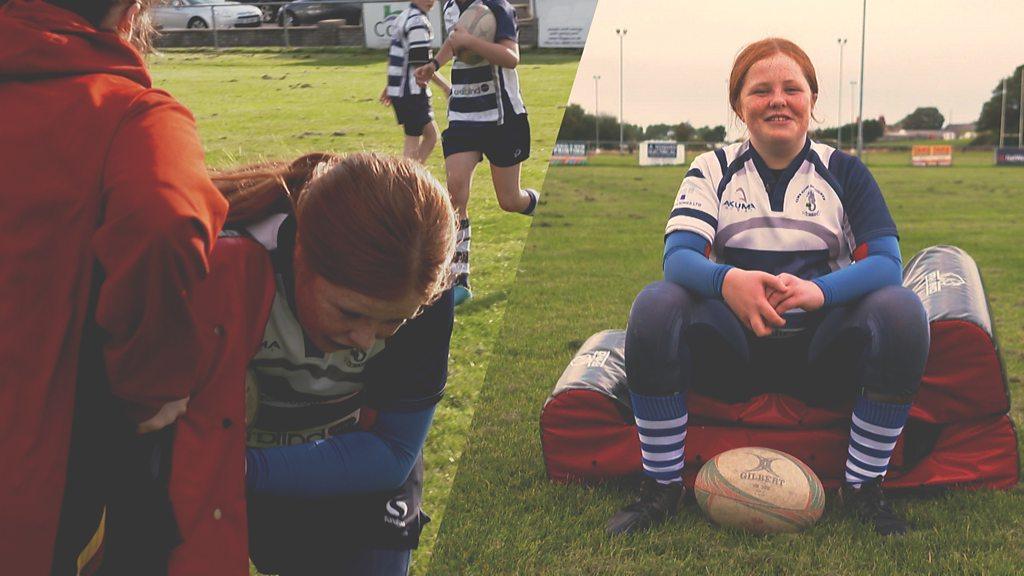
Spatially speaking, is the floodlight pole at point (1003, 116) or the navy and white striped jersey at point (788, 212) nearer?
the navy and white striped jersey at point (788, 212)

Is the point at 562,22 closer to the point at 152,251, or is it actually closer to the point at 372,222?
the point at 372,222

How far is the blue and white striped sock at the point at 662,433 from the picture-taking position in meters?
3.45

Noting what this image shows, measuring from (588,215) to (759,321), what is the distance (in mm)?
11139

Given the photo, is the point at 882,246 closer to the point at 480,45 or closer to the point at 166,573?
the point at 166,573

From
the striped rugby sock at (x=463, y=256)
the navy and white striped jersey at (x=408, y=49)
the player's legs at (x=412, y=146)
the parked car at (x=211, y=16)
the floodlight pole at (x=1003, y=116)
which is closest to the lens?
the striped rugby sock at (x=463, y=256)

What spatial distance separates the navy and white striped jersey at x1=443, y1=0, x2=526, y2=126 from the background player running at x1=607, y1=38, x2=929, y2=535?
2.96 m

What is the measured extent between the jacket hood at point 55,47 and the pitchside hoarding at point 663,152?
150ft

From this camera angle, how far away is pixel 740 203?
3527 millimetres

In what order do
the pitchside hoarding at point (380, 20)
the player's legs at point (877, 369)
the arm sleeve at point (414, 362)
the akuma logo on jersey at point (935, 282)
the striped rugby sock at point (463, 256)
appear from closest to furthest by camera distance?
the arm sleeve at point (414, 362) → the player's legs at point (877, 369) → the akuma logo on jersey at point (935, 282) → the striped rugby sock at point (463, 256) → the pitchside hoarding at point (380, 20)

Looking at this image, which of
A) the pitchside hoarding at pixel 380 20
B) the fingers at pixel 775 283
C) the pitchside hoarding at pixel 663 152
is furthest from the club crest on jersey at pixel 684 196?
the pitchside hoarding at pixel 663 152

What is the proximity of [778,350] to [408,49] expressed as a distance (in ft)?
17.4

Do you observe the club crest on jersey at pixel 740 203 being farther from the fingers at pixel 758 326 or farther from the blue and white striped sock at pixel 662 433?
the blue and white striped sock at pixel 662 433

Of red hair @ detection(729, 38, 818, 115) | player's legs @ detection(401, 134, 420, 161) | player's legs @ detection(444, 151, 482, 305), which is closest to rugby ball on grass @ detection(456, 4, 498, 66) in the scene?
player's legs @ detection(444, 151, 482, 305)

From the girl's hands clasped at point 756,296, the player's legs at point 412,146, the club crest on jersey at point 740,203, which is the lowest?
the player's legs at point 412,146
